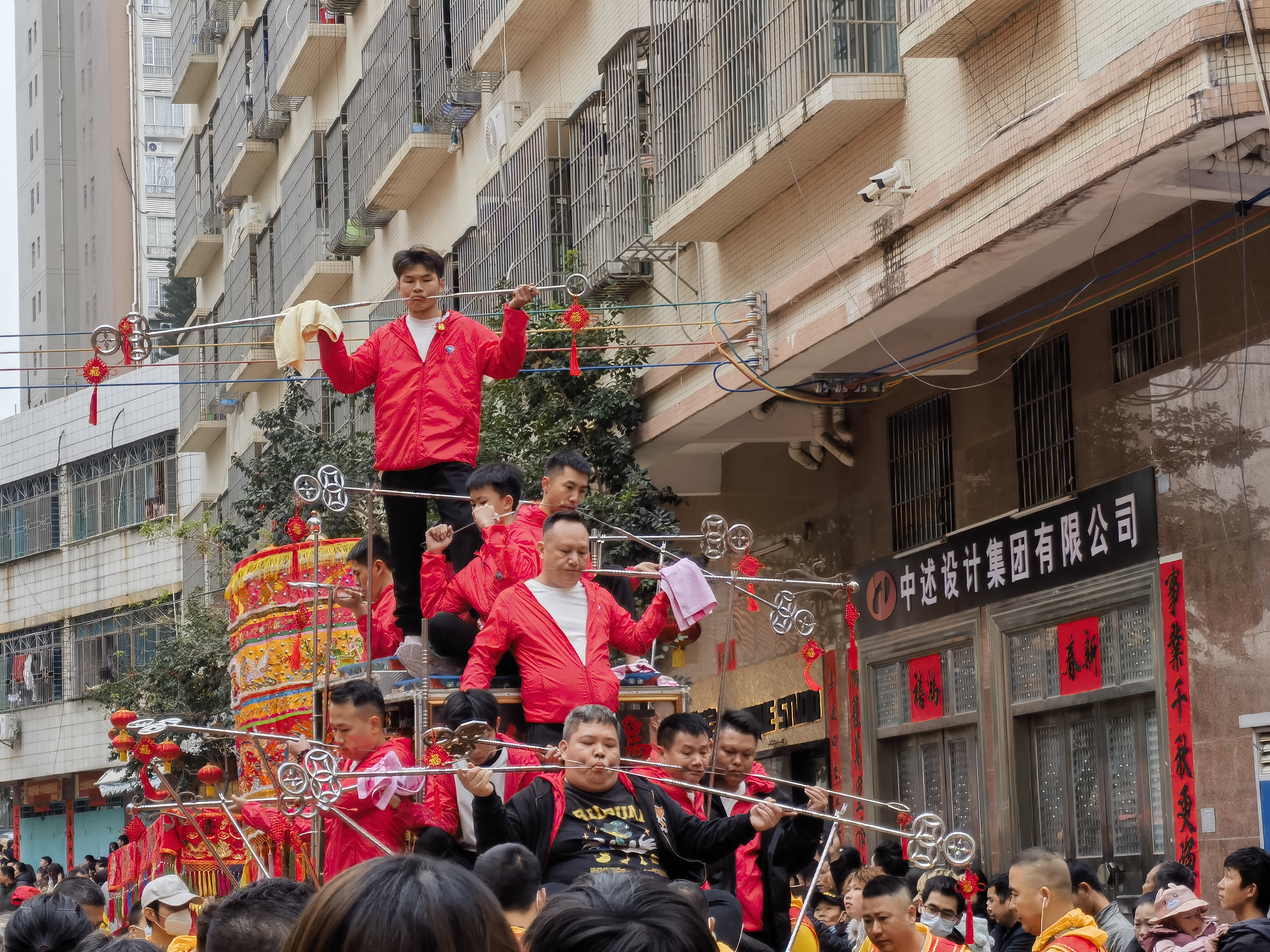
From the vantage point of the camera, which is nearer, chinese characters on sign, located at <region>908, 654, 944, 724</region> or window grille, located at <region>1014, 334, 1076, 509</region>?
window grille, located at <region>1014, 334, 1076, 509</region>

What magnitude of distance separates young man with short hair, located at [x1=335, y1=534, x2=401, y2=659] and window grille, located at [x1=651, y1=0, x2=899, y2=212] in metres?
4.82

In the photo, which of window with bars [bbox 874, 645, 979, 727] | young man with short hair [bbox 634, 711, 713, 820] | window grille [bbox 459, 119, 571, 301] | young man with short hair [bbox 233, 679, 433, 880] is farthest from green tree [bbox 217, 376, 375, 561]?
young man with short hair [bbox 634, 711, 713, 820]

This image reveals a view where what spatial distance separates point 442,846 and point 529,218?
1196cm

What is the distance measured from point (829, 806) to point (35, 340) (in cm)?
5023

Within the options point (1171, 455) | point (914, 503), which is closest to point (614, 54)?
point (914, 503)

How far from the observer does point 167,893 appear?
25.7ft

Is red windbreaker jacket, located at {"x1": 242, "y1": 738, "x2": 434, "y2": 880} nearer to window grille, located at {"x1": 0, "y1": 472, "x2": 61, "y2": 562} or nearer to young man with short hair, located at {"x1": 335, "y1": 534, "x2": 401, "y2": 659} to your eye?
young man with short hair, located at {"x1": 335, "y1": 534, "x2": 401, "y2": 659}

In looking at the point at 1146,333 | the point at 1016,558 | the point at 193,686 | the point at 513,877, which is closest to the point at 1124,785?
the point at 1016,558

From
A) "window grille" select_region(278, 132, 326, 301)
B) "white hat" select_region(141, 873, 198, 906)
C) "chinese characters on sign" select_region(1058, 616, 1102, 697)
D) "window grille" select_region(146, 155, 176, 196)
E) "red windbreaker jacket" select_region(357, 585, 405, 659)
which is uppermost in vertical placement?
"window grille" select_region(146, 155, 176, 196)

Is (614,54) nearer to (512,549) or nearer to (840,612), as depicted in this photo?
(840,612)

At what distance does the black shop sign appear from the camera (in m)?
11.0

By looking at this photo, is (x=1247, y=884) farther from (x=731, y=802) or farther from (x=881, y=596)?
(x=881, y=596)

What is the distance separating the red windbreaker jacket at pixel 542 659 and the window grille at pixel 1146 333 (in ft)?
15.9

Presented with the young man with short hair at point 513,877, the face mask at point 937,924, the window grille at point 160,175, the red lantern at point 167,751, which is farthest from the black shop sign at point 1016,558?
the window grille at point 160,175
